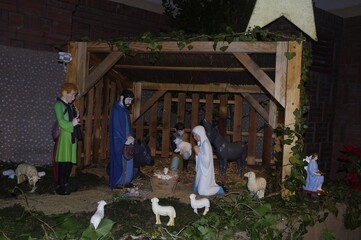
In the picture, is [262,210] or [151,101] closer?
[262,210]

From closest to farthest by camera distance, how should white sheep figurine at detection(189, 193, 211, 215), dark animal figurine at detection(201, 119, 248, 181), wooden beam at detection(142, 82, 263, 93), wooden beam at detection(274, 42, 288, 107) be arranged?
white sheep figurine at detection(189, 193, 211, 215)
wooden beam at detection(274, 42, 288, 107)
dark animal figurine at detection(201, 119, 248, 181)
wooden beam at detection(142, 82, 263, 93)

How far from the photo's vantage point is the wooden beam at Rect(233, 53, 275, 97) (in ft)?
17.1

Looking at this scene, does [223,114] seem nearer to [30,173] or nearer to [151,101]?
[151,101]

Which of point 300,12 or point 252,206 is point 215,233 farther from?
point 300,12

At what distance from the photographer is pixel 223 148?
20.7ft

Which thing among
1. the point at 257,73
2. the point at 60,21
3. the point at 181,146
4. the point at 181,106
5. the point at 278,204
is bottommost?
the point at 278,204

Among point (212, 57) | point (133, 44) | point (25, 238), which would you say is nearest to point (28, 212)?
point (25, 238)

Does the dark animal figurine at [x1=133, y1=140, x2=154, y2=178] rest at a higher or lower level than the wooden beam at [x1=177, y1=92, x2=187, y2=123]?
lower

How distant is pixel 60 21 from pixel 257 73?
3.58 meters

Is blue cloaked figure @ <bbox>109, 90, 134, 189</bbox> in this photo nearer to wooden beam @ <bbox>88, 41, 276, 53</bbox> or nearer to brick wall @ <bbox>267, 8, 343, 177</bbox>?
wooden beam @ <bbox>88, 41, 276, 53</bbox>

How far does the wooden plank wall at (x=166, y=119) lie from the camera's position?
738 cm

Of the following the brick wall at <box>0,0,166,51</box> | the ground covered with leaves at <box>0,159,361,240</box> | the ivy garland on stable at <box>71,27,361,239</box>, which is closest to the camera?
the ground covered with leaves at <box>0,159,361,240</box>

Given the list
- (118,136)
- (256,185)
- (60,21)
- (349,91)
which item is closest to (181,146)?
(118,136)

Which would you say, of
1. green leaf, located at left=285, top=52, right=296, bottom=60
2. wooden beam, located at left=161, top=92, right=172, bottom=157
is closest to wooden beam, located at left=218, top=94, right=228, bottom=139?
wooden beam, located at left=161, top=92, right=172, bottom=157
